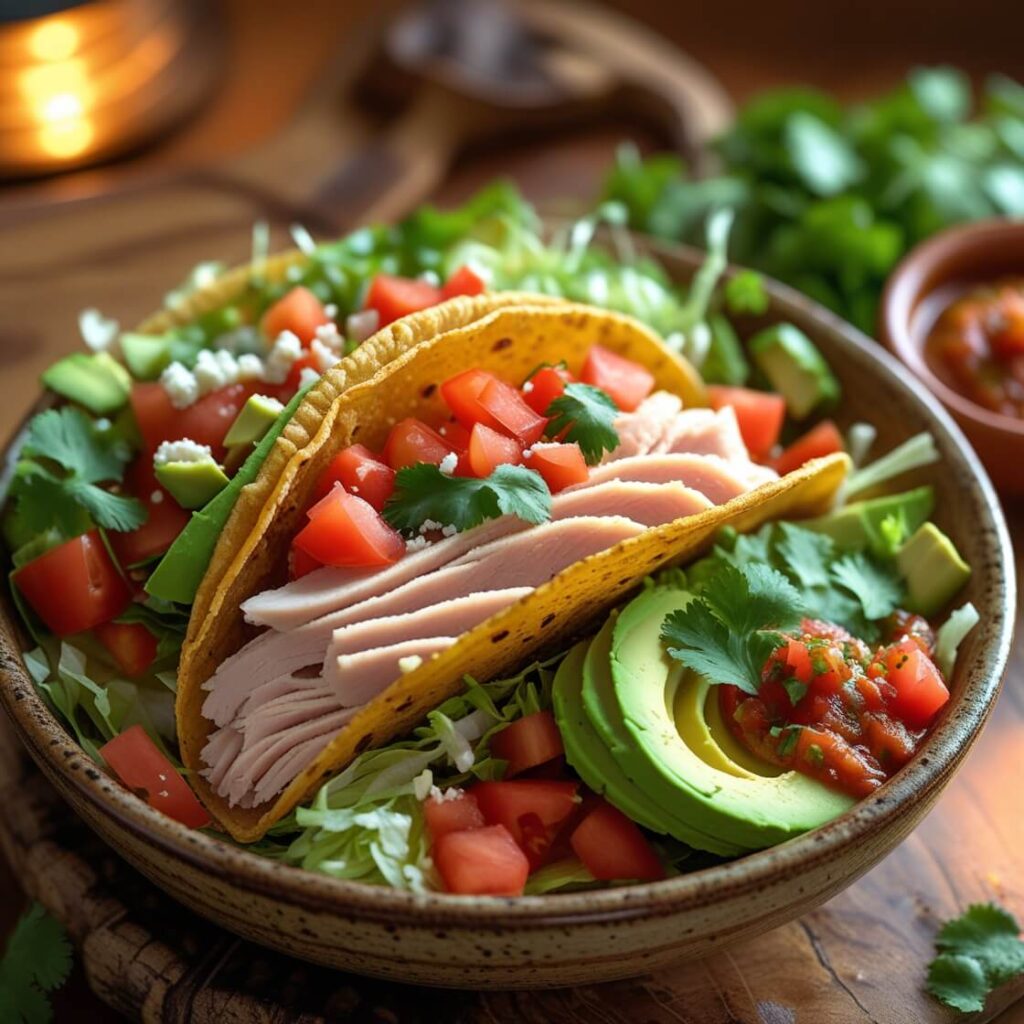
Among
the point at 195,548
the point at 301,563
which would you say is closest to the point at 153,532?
the point at 195,548

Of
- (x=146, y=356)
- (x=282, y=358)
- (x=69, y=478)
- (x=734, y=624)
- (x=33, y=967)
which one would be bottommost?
(x=33, y=967)

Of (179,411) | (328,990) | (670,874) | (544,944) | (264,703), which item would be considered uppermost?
(179,411)

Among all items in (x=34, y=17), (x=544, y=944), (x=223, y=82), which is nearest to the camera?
(x=544, y=944)

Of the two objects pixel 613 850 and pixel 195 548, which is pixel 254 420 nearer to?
pixel 195 548

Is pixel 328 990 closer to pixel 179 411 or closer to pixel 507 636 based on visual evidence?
pixel 507 636

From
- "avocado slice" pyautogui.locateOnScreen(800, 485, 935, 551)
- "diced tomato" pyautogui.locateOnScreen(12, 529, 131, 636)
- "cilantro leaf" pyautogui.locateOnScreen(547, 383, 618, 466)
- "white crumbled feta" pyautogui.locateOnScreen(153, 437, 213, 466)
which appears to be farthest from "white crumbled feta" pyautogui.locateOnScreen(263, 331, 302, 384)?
"avocado slice" pyautogui.locateOnScreen(800, 485, 935, 551)

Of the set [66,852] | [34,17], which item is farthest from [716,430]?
[34,17]
